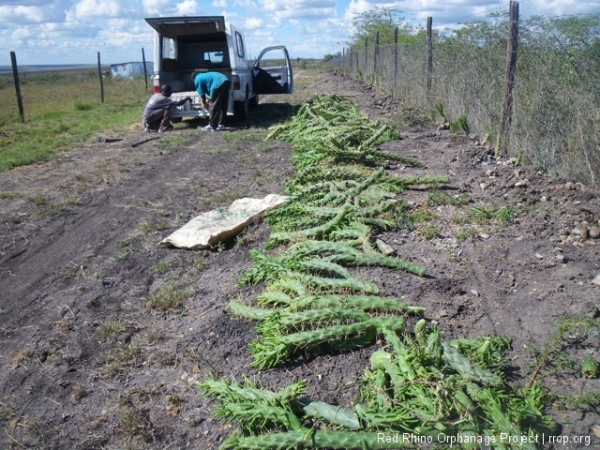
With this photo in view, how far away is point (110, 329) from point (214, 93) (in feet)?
29.0

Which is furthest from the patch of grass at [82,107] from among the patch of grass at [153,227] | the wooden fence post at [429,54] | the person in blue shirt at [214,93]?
the patch of grass at [153,227]

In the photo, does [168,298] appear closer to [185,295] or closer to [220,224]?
[185,295]

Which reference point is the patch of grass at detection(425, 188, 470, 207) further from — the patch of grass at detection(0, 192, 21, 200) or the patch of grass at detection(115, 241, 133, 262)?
the patch of grass at detection(0, 192, 21, 200)

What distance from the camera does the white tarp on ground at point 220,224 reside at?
533 cm

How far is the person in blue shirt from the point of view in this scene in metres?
11.9

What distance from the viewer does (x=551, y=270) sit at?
4105 millimetres

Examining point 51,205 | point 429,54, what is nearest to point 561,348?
point 51,205

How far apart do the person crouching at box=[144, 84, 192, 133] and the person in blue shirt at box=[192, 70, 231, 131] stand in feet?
1.68

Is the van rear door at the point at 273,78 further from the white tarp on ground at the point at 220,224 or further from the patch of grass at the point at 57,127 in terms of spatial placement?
the white tarp on ground at the point at 220,224

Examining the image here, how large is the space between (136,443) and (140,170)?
6294mm

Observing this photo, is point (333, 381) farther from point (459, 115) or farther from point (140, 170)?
point (459, 115)

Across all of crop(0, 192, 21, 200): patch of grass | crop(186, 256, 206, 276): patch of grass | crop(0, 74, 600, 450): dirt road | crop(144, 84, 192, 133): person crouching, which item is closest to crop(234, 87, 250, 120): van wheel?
crop(144, 84, 192, 133): person crouching

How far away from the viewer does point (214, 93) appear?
1195 cm

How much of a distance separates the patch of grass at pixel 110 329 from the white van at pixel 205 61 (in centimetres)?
914
